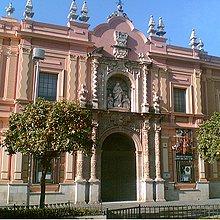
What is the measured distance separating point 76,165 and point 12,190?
16.2 feet

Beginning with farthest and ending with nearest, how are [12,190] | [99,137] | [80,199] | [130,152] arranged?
[130,152] → [99,137] → [80,199] → [12,190]

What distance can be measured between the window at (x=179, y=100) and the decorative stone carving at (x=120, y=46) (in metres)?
5.70

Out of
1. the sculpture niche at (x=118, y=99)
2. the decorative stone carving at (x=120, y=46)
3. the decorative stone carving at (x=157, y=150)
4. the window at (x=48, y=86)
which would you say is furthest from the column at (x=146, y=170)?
the window at (x=48, y=86)

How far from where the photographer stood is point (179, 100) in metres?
31.7

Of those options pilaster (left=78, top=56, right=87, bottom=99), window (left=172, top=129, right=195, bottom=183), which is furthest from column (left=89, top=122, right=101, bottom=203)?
window (left=172, top=129, right=195, bottom=183)

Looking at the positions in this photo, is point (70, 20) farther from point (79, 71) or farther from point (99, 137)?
point (99, 137)

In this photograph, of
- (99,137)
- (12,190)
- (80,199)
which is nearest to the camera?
(12,190)

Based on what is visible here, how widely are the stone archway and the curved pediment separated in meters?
7.05

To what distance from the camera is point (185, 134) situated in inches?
1206

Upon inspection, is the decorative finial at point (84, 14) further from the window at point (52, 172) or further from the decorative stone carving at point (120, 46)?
the window at point (52, 172)

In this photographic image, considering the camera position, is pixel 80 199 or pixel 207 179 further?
pixel 207 179

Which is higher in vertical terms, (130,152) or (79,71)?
(79,71)

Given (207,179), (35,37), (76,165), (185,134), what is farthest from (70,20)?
(207,179)

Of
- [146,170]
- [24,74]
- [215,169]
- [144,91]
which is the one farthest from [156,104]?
[24,74]
